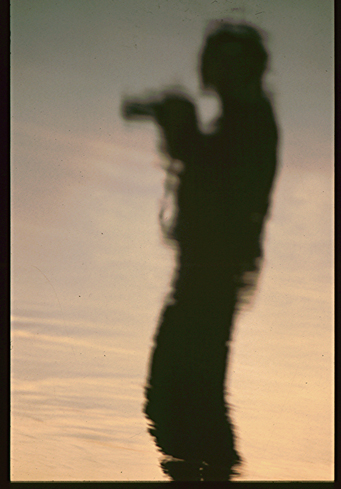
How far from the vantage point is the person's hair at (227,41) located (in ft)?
3.23

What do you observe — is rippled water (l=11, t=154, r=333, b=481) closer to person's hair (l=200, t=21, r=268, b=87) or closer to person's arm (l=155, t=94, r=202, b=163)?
person's arm (l=155, t=94, r=202, b=163)

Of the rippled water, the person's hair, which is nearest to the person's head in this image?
the person's hair

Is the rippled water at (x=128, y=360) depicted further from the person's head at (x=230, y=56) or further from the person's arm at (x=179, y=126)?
the person's head at (x=230, y=56)

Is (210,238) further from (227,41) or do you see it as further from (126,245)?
(227,41)

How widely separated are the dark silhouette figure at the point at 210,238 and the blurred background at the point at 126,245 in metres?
0.03

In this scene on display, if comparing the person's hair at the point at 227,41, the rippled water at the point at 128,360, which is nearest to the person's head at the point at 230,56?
the person's hair at the point at 227,41

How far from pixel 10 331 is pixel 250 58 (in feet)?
3.00

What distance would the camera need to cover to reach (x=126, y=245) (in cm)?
97

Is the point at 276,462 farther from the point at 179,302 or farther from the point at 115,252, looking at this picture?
the point at 115,252

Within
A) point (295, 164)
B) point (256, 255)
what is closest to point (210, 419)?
point (256, 255)

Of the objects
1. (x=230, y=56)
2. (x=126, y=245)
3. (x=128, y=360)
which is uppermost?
(x=230, y=56)

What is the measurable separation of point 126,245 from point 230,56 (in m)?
0.55

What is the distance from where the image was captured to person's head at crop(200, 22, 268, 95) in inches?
38.8

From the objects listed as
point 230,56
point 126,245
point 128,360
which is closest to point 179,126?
point 230,56
